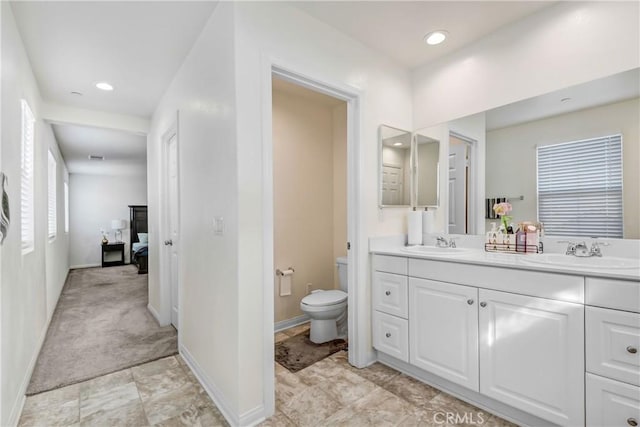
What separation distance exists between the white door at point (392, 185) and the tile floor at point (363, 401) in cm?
128

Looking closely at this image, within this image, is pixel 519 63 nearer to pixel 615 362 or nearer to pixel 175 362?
pixel 615 362

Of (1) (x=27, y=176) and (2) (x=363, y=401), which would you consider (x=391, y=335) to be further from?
(1) (x=27, y=176)

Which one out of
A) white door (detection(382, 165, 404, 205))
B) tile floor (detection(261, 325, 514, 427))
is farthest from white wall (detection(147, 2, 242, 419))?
white door (detection(382, 165, 404, 205))

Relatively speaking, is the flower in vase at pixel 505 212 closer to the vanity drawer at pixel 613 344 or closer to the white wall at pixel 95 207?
the vanity drawer at pixel 613 344

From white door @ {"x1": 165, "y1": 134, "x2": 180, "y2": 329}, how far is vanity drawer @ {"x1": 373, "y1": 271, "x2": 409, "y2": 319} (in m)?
1.96

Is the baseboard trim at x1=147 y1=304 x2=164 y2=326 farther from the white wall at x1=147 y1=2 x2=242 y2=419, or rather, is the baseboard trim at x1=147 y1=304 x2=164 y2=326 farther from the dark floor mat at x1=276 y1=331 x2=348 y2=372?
the dark floor mat at x1=276 y1=331 x2=348 y2=372

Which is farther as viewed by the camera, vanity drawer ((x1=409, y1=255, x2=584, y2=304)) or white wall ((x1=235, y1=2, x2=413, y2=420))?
white wall ((x1=235, y1=2, x2=413, y2=420))

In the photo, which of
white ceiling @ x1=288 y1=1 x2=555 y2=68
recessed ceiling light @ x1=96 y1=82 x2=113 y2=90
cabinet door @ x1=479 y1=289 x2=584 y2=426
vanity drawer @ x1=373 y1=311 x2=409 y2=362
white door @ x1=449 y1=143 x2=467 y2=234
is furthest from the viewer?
recessed ceiling light @ x1=96 y1=82 x2=113 y2=90

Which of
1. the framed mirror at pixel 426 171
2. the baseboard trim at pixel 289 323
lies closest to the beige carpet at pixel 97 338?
the baseboard trim at pixel 289 323

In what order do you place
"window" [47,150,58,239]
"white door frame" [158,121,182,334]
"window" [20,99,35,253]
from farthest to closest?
"window" [47,150,58,239] < "white door frame" [158,121,182,334] < "window" [20,99,35,253]

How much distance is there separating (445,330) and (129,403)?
200 cm

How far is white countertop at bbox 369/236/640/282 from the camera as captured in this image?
1301mm

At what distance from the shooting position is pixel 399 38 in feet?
7.17

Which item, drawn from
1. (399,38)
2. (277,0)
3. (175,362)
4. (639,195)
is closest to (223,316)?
(175,362)
